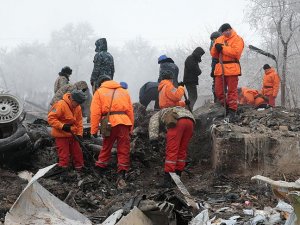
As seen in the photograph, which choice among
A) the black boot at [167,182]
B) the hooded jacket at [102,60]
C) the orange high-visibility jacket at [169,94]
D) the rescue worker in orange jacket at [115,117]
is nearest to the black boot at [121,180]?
the rescue worker in orange jacket at [115,117]

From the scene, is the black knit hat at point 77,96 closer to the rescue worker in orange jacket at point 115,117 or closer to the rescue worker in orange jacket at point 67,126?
the rescue worker in orange jacket at point 67,126

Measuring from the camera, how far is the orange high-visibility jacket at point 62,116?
308 inches

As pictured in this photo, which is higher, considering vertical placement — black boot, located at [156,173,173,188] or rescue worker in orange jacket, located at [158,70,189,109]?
rescue worker in orange jacket, located at [158,70,189,109]

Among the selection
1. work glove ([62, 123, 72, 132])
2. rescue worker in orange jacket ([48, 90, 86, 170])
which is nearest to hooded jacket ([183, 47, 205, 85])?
rescue worker in orange jacket ([48, 90, 86, 170])

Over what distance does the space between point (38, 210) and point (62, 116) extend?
3.65 metres

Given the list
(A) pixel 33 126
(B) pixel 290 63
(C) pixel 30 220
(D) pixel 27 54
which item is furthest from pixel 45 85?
(C) pixel 30 220

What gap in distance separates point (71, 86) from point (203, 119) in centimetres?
273

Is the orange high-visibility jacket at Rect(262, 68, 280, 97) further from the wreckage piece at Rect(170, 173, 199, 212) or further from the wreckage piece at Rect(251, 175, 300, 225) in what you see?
the wreckage piece at Rect(251, 175, 300, 225)

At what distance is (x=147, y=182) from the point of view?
7.93 meters

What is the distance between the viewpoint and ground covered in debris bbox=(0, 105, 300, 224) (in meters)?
6.31

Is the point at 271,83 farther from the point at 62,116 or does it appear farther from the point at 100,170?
the point at 62,116

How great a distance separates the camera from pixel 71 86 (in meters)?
9.22

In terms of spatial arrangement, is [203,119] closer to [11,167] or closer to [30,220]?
[11,167]

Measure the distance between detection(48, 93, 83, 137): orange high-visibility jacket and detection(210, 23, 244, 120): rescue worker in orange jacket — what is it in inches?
111
